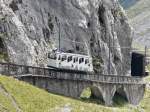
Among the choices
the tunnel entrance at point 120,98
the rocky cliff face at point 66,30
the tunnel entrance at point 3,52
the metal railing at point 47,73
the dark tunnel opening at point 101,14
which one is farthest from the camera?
the dark tunnel opening at point 101,14

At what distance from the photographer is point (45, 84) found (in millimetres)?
90875

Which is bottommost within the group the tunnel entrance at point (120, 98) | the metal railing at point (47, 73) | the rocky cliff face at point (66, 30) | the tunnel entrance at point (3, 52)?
the tunnel entrance at point (120, 98)

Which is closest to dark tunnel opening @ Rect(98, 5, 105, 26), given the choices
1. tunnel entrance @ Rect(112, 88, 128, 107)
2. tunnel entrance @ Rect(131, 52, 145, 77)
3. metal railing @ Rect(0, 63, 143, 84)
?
tunnel entrance @ Rect(112, 88, 128, 107)

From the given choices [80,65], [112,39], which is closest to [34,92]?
[80,65]

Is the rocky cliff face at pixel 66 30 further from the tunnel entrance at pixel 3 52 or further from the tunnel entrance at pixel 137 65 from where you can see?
the tunnel entrance at pixel 137 65

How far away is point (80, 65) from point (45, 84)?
1807cm

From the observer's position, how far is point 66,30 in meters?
121

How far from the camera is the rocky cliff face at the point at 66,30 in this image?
326ft

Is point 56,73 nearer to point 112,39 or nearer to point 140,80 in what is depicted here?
point 140,80

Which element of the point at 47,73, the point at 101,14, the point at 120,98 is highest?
the point at 101,14

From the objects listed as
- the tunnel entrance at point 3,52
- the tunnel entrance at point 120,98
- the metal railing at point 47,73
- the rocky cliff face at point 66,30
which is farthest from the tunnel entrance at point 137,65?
the tunnel entrance at point 3,52

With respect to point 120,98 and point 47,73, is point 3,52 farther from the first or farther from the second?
point 120,98

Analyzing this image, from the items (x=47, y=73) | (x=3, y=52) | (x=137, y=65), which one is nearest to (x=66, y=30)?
A: (x=3, y=52)

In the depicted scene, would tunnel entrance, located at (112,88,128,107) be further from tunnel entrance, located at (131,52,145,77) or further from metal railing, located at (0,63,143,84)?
tunnel entrance, located at (131,52,145,77)
